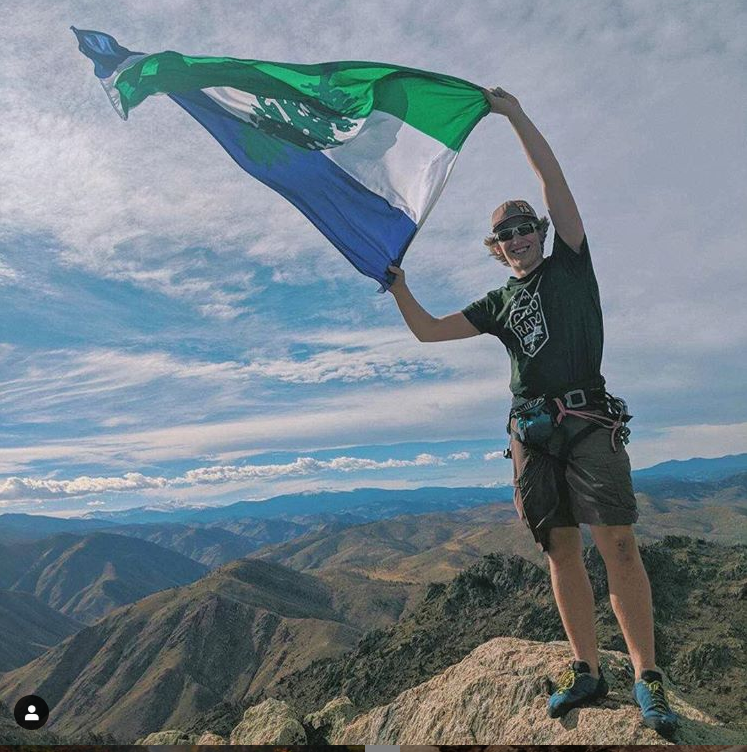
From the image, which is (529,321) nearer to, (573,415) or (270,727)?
(573,415)

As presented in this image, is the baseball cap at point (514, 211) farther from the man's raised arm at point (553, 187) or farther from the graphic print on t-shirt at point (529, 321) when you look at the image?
the graphic print on t-shirt at point (529, 321)

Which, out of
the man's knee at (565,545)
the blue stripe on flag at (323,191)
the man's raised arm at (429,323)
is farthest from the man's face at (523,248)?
the man's knee at (565,545)

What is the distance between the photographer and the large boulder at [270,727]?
7.35 meters

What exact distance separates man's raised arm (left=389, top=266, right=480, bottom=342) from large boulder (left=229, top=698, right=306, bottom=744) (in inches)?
186

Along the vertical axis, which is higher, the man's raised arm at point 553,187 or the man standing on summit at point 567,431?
the man's raised arm at point 553,187

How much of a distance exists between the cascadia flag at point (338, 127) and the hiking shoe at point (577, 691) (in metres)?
3.54

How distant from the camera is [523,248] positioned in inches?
209

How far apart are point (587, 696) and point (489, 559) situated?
28593 mm

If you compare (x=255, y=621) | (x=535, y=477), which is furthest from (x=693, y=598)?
(x=255, y=621)

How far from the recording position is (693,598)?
1659 cm

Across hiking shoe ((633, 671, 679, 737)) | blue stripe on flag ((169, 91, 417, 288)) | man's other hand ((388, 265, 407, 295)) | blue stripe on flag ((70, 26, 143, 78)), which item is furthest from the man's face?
blue stripe on flag ((70, 26, 143, 78))

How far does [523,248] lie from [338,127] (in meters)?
2.63

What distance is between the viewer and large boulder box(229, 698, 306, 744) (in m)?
7.35

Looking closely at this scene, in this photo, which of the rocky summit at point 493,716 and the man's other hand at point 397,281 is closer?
the rocky summit at point 493,716
